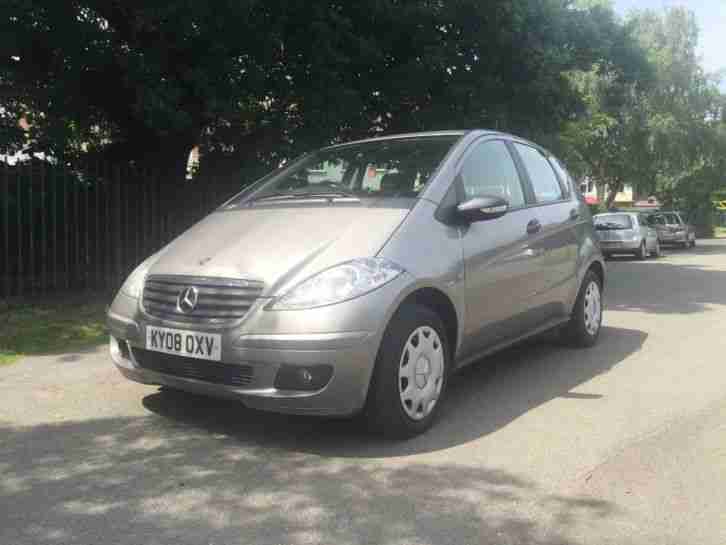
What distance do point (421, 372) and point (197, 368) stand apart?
1.22 meters

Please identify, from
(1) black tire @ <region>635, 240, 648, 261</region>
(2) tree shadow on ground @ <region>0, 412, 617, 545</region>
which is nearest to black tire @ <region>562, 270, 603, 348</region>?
(2) tree shadow on ground @ <region>0, 412, 617, 545</region>

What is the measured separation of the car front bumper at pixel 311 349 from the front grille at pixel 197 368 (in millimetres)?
29

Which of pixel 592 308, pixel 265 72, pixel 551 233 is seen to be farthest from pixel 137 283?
pixel 265 72

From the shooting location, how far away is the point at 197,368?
4.07 metres

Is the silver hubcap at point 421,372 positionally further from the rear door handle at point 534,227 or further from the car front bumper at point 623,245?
the car front bumper at point 623,245

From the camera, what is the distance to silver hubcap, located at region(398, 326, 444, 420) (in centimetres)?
414

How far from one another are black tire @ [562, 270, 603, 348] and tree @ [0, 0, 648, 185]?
4826mm

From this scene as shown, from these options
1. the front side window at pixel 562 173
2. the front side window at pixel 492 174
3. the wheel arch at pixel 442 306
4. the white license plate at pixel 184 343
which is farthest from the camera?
the front side window at pixel 562 173

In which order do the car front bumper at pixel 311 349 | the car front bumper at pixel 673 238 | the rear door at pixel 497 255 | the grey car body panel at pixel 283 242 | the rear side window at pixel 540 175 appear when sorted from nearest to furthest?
the car front bumper at pixel 311 349 → the grey car body panel at pixel 283 242 → the rear door at pixel 497 255 → the rear side window at pixel 540 175 → the car front bumper at pixel 673 238

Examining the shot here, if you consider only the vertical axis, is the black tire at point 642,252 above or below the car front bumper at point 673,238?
below

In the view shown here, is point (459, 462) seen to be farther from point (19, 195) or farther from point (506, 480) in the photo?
point (19, 195)

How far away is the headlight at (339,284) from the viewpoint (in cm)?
387

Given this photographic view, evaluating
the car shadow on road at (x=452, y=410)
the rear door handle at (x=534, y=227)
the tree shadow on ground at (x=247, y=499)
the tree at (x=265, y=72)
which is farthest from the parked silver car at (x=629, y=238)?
the tree shadow on ground at (x=247, y=499)

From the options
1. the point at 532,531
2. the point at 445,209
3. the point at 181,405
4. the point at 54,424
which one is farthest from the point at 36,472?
the point at 445,209
